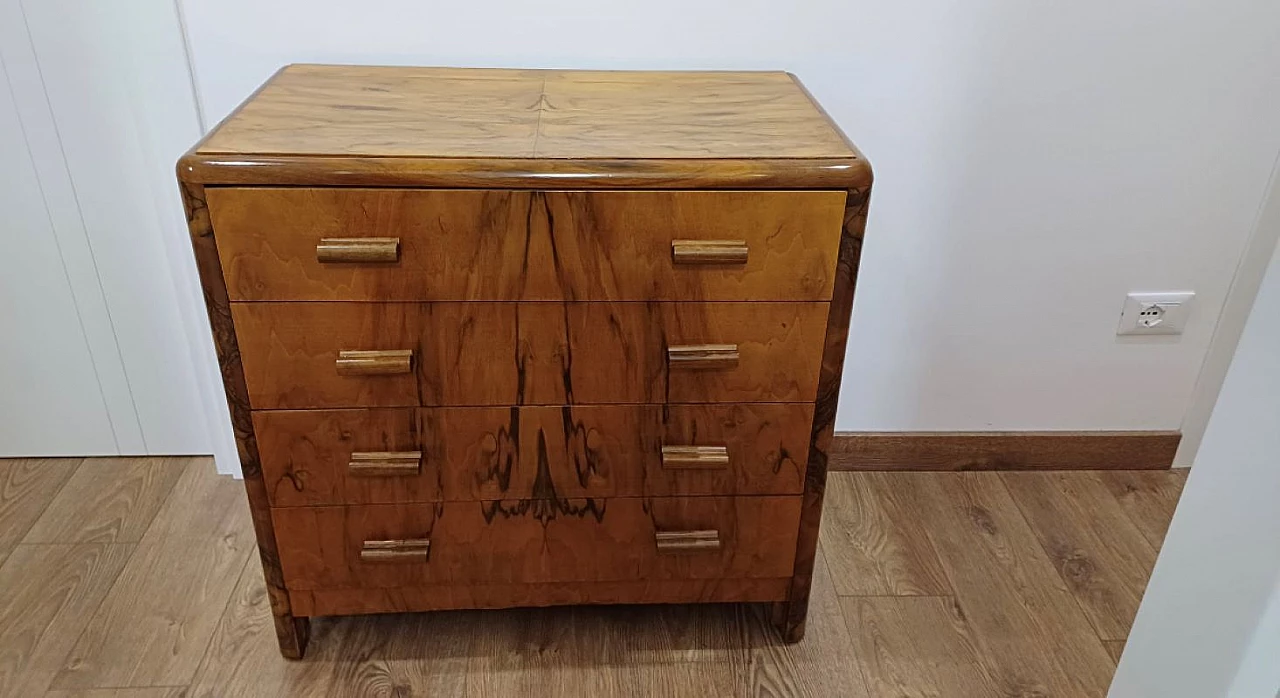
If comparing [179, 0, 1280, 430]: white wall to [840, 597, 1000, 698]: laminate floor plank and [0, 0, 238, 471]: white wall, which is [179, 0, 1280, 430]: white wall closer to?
[0, 0, 238, 471]: white wall

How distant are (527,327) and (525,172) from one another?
0.61 ft

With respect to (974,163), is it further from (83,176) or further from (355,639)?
(83,176)

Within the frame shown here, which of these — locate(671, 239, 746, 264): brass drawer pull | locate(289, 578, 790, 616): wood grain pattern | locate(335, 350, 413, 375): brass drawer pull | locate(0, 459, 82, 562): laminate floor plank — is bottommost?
locate(0, 459, 82, 562): laminate floor plank

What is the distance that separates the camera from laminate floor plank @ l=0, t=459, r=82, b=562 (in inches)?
58.6

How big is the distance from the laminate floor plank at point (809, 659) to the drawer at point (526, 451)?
0.30 m

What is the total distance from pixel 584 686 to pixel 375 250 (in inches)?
26.6

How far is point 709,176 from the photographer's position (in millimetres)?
950

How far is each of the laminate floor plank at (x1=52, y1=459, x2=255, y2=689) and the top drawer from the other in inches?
23.9

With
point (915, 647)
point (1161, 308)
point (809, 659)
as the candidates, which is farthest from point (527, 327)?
point (1161, 308)

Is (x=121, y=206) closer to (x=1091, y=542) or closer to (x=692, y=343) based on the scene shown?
(x=692, y=343)

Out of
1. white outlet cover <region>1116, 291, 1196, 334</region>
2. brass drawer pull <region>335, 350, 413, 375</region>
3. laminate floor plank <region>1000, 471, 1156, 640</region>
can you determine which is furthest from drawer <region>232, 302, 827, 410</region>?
white outlet cover <region>1116, 291, 1196, 334</region>

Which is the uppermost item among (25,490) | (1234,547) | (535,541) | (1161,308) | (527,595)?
(1234,547)

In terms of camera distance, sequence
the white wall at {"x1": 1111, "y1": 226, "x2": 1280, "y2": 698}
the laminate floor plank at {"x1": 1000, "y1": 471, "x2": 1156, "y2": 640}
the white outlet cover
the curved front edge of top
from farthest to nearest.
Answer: the white outlet cover
the laminate floor plank at {"x1": 1000, "y1": 471, "x2": 1156, "y2": 640}
the curved front edge of top
the white wall at {"x1": 1111, "y1": 226, "x2": 1280, "y2": 698}

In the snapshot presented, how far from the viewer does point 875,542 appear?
151 centimetres
